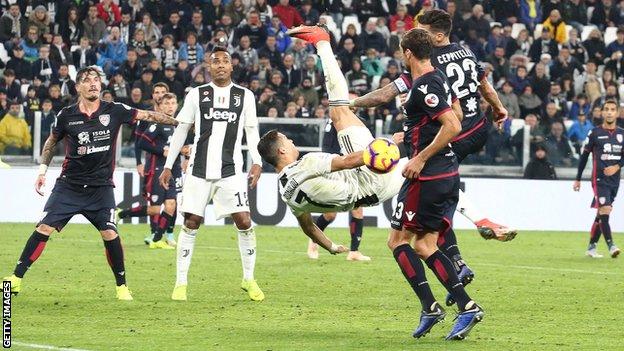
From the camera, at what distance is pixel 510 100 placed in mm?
29469

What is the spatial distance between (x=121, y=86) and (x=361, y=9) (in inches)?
307

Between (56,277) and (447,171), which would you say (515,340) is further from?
(56,277)

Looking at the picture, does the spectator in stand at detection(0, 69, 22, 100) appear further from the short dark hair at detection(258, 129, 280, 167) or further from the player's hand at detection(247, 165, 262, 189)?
the short dark hair at detection(258, 129, 280, 167)

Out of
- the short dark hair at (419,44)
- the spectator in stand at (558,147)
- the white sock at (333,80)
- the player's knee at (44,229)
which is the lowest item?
the spectator in stand at (558,147)

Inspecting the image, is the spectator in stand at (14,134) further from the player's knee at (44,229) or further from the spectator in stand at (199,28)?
the player's knee at (44,229)

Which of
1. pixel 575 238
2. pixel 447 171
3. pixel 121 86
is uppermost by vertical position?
pixel 447 171

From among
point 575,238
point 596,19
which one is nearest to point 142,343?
point 575,238

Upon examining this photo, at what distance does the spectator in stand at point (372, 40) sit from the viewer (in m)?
31.5

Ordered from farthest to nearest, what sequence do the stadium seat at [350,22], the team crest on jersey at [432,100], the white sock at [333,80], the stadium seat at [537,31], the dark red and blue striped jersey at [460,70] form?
the stadium seat at [537,31], the stadium seat at [350,22], the dark red and blue striped jersey at [460,70], the white sock at [333,80], the team crest on jersey at [432,100]

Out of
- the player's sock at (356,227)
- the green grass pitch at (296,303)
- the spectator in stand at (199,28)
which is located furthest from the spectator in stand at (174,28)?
the player's sock at (356,227)

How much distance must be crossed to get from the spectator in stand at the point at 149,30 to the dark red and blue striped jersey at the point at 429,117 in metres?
20.3

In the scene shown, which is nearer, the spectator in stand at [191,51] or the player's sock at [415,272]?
the player's sock at [415,272]

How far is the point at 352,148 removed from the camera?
11.1 metres

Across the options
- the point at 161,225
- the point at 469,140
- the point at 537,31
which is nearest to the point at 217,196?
the point at 469,140
